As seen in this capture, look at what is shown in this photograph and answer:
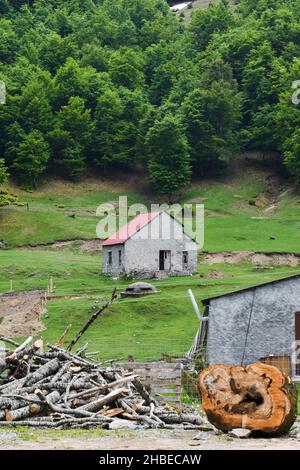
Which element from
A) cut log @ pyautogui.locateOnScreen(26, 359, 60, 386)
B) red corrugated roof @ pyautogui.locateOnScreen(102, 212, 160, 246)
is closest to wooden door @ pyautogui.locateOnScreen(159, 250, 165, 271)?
red corrugated roof @ pyautogui.locateOnScreen(102, 212, 160, 246)

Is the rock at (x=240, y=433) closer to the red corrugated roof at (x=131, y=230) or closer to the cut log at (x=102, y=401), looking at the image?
the cut log at (x=102, y=401)

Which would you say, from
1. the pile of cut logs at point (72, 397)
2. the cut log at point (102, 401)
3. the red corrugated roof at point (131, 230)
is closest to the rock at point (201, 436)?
the pile of cut logs at point (72, 397)

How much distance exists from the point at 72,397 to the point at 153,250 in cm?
4770

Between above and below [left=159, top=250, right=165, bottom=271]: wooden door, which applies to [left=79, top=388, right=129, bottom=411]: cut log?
above

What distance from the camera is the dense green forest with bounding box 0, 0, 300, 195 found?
108 metres

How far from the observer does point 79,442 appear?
1552 centimetres

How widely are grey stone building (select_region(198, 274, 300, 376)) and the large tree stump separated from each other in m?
12.4

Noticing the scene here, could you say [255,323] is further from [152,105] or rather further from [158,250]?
[152,105]

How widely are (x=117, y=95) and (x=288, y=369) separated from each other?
99.6m

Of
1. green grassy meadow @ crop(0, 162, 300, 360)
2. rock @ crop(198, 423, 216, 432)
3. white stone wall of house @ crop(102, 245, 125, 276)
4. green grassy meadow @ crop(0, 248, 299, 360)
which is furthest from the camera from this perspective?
white stone wall of house @ crop(102, 245, 125, 276)

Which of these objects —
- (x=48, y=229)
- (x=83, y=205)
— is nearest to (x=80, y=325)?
(x=48, y=229)

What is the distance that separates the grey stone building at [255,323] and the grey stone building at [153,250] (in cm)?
3477

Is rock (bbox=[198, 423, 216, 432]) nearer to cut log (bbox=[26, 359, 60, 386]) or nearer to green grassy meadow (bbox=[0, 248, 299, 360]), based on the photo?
cut log (bbox=[26, 359, 60, 386])
